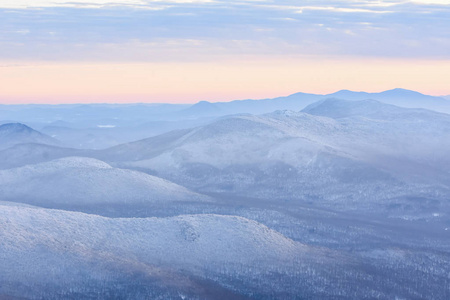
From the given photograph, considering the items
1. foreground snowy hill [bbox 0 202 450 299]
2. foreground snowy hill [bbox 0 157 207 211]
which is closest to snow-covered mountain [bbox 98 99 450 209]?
foreground snowy hill [bbox 0 157 207 211]

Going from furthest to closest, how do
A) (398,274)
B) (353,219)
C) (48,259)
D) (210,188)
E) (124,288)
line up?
(210,188) < (353,219) < (398,274) < (48,259) < (124,288)

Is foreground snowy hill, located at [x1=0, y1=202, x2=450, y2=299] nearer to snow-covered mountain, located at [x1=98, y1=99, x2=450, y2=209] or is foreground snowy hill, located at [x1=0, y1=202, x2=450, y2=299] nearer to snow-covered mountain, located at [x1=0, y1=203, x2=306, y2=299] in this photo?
snow-covered mountain, located at [x1=0, y1=203, x2=306, y2=299]

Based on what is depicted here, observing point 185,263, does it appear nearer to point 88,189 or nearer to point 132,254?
point 132,254

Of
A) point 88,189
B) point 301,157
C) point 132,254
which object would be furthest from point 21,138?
point 132,254

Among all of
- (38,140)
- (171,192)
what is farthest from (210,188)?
(38,140)

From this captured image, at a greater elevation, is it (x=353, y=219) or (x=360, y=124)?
(x=360, y=124)

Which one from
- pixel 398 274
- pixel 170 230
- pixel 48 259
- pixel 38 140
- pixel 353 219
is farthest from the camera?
pixel 38 140

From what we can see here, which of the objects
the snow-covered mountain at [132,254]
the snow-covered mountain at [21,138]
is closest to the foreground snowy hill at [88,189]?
the snow-covered mountain at [132,254]

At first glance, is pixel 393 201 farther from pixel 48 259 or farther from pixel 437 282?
pixel 48 259

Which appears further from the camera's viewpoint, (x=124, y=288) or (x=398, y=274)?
(x=398, y=274)
